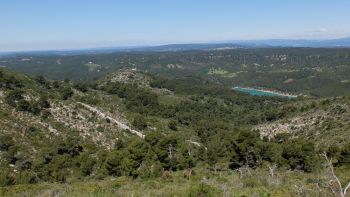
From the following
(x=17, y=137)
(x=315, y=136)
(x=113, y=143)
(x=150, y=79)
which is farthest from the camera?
(x=150, y=79)

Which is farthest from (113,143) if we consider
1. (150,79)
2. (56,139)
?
(150,79)

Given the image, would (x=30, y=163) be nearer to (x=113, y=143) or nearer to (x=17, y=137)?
(x=17, y=137)

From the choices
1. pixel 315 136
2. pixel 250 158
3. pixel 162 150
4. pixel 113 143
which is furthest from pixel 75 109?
pixel 315 136

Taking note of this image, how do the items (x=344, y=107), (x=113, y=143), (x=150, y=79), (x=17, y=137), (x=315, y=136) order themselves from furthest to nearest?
(x=150, y=79) → (x=344, y=107) → (x=315, y=136) → (x=113, y=143) → (x=17, y=137)

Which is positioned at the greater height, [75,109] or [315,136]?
[75,109]

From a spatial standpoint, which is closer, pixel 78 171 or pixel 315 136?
pixel 78 171

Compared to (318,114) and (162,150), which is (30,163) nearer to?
(162,150)
